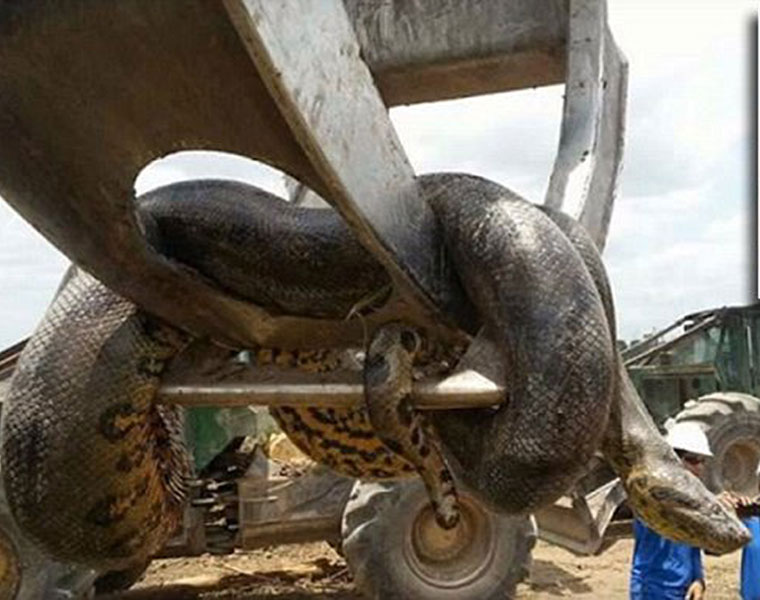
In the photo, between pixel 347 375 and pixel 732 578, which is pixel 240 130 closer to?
pixel 347 375

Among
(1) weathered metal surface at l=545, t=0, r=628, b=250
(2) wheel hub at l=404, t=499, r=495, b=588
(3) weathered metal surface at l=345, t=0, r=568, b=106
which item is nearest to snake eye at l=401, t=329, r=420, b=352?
(1) weathered metal surface at l=545, t=0, r=628, b=250

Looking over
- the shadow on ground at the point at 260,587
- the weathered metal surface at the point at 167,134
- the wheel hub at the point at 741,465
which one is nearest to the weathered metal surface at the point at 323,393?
the weathered metal surface at the point at 167,134

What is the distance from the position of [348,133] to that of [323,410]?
0.97 meters

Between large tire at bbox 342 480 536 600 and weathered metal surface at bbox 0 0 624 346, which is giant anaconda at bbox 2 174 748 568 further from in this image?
large tire at bbox 342 480 536 600

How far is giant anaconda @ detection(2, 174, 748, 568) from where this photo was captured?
1861 millimetres

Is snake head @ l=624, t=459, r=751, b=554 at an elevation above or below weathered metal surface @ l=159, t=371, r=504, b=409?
below

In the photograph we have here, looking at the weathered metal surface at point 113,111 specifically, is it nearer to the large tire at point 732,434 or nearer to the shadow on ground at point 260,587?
the shadow on ground at point 260,587

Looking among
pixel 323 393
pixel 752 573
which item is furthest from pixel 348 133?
pixel 752 573

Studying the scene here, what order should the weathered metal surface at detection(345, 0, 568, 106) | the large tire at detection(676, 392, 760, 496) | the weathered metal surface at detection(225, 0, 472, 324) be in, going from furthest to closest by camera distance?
1. the large tire at detection(676, 392, 760, 496)
2. the weathered metal surface at detection(345, 0, 568, 106)
3. the weathered metal surface at detection(225, 0, 472, 324)

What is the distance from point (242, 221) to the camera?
2.26 metres

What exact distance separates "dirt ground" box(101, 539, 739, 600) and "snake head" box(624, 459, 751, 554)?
653 centimetres

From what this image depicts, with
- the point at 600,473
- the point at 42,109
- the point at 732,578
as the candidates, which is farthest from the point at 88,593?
the point at 42,109

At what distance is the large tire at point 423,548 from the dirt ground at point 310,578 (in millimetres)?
1117

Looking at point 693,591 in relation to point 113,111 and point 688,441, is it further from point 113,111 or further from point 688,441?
point 113,111
